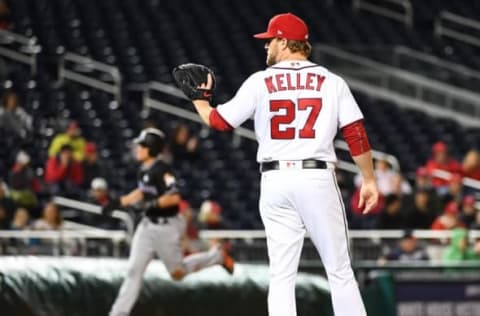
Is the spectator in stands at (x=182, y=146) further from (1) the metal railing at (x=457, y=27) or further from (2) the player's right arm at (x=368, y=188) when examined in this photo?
(2) the player's right arm at (x=368, y=188)

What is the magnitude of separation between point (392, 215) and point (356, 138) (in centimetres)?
970

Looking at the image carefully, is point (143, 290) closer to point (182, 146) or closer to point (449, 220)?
point (449, 220)

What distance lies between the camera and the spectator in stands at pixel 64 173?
672 inches

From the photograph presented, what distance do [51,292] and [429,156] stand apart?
12341 millimetres

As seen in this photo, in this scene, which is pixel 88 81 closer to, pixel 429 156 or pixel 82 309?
pixel 429 156

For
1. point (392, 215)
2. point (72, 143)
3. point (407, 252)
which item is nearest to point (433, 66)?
point (392, 215)

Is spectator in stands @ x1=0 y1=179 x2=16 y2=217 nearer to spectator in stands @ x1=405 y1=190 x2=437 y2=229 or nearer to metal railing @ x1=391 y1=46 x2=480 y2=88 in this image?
spectator in stands @ x1=405 y1=190 x2=437 y2=229

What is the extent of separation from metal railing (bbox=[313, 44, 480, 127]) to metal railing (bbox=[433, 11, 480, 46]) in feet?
6.78

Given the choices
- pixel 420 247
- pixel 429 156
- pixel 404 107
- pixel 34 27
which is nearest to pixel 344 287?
pixel 420 247

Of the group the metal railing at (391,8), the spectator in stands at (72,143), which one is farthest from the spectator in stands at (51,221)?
the metal railing at (391,8)

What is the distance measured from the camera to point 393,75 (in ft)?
82.8

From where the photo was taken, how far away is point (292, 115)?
23.6 ft

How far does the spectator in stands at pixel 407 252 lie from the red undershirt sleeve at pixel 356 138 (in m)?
8.05

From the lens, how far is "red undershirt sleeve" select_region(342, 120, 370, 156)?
7184 mm
